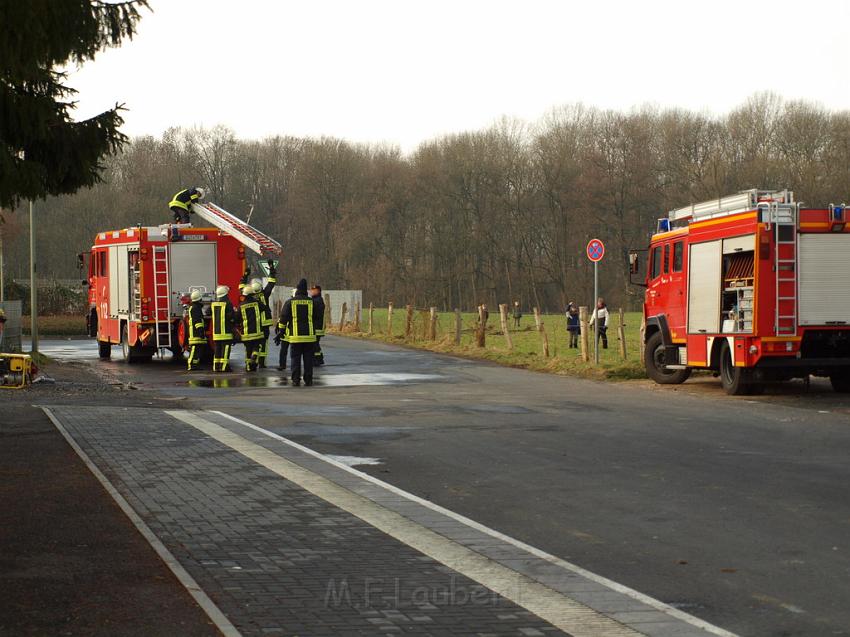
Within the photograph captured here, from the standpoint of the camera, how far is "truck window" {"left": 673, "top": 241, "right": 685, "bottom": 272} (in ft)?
71.9

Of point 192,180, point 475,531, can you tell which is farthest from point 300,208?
point 475,531

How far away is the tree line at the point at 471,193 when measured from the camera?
217 ft

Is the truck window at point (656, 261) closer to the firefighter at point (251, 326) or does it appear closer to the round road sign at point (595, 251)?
the round road sign at point (595, 251)

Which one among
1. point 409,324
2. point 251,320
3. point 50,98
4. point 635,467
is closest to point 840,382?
point 635,467

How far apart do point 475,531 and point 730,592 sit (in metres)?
2.15

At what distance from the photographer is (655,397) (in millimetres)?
A: 19422

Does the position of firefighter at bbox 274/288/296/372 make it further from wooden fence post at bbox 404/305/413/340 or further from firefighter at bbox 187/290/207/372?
wooden fence post at bbox 404/305/413/340

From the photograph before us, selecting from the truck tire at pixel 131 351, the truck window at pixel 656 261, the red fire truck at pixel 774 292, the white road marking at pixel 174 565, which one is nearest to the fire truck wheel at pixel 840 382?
the red fire truck at pixel 774 292

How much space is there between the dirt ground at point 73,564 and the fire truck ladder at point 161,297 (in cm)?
1600

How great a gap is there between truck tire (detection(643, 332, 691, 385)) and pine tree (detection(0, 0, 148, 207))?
43.0ft

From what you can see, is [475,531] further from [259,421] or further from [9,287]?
[9,287]

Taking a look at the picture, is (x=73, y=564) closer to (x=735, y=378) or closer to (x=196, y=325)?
(x=735, y=378)

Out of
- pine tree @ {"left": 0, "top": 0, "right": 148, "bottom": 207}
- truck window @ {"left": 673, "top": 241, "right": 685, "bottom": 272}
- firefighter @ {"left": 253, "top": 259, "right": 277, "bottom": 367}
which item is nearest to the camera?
pine tree @ {"left": 0, "top": 0, "right": 148, "bottom": 207}

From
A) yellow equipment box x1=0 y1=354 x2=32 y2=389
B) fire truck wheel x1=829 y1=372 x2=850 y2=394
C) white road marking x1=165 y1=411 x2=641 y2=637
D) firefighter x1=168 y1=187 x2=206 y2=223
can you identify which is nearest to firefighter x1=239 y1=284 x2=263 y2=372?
yellow equipment box x1=0 y1=354 x2=32 y2=389
